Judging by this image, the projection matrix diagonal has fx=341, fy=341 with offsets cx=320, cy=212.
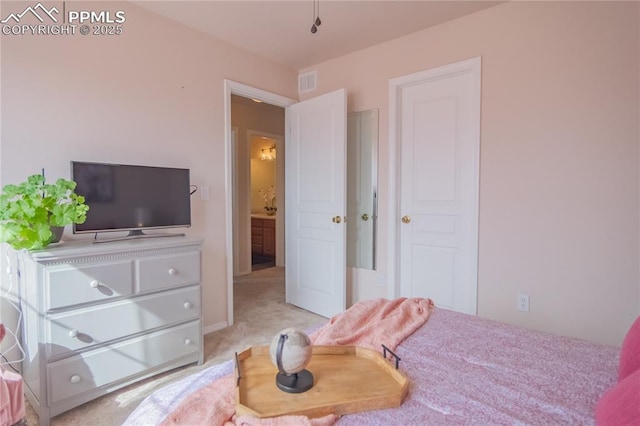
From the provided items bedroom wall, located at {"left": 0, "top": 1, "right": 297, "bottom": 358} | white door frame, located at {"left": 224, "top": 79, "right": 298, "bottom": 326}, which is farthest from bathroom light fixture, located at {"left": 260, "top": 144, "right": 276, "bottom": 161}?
white door frame, located at {"left": 224, "top": 79, "right": 298, "bottom": 326}

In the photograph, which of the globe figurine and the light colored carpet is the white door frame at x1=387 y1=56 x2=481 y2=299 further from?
the globe figurine

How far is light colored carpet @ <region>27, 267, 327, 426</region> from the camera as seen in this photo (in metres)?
1.86

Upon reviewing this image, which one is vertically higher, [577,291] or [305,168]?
[305,168]

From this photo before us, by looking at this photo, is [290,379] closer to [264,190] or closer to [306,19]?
[306,19]

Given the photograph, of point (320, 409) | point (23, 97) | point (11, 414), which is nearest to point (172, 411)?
point (320, 409)

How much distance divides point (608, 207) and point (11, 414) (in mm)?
3407

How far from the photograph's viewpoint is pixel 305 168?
3611mm

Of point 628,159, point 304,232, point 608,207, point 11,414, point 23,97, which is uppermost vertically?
point 23,97

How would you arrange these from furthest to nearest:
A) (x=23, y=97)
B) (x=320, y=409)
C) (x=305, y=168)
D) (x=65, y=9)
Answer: (x=305, y=168)
(x=65, y=9)
(x=23, y=97)
(x=320, y=409)

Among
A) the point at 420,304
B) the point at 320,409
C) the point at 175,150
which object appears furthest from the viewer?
the point at 175,150

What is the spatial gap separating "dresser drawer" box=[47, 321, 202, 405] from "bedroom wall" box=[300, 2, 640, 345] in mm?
2280

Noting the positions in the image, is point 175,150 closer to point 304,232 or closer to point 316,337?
point 304,232

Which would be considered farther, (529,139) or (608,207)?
(529,139)

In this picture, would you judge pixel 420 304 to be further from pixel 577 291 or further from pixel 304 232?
pixel 304 232
